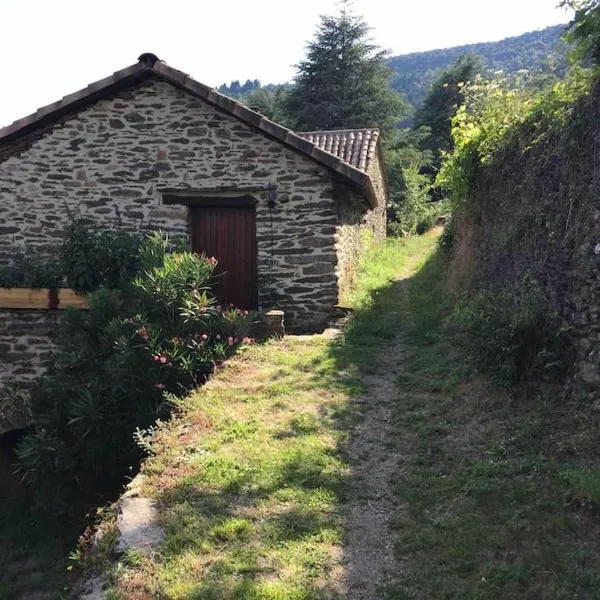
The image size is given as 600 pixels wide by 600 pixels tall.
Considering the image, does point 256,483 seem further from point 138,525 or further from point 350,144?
point 350,144

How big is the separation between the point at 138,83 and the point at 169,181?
66.0 inches

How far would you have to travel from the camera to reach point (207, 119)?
9.11 m

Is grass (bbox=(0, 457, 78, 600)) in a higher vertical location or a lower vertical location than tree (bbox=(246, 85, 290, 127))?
lower

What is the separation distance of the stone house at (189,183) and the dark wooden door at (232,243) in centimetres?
2

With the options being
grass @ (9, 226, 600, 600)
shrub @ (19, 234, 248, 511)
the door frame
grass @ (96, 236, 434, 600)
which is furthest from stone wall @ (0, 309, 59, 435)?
grass @ (9, 226, 600, 600)

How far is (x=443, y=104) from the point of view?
113 feet

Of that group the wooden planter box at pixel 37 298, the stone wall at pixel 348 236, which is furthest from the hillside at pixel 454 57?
the wooden planter box at pixel 37 298

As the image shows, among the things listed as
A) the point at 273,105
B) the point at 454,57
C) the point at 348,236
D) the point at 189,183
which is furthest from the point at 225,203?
the point at 454,57

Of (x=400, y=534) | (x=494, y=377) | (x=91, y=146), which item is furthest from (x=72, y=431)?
(x=91, y=146)

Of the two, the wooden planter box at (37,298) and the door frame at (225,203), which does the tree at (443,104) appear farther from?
the wooden planter box at (37,298)

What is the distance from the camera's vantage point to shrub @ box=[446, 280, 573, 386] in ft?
15.7

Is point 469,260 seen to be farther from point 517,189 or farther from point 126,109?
point 126,109

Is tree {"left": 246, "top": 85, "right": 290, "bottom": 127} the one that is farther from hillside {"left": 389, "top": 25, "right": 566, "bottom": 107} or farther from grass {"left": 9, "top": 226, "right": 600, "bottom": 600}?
hillside {"left": 389, "top": 25, "right": 566, "bottom": 107}

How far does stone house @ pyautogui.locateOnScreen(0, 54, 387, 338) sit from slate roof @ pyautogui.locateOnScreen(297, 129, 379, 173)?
211 inches
